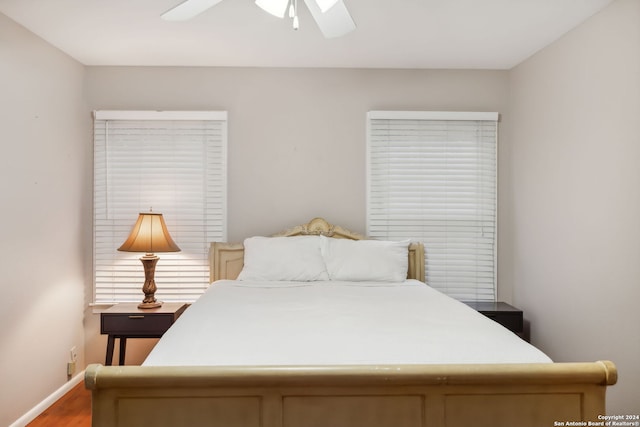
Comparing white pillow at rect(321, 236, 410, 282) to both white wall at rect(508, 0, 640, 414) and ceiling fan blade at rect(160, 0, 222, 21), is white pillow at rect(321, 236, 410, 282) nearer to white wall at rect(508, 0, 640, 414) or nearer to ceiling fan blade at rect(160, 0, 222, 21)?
white wall at rect(508, 0, 640, 414)

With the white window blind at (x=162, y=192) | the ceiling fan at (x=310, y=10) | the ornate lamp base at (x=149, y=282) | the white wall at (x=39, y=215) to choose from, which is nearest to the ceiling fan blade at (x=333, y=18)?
the ceiling fan at (x=310, y=10)

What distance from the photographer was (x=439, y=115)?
3613mm

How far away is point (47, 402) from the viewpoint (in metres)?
2.98

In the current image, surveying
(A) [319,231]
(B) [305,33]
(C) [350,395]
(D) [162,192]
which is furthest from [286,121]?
(C) [350,395]

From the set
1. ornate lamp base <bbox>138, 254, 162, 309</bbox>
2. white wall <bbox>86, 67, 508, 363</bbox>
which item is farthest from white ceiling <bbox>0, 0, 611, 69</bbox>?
Result: ornate lamp base <bbox>138, 254, 162, 309</bbox>

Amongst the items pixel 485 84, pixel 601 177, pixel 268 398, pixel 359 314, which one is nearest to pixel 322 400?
pixel 268 398

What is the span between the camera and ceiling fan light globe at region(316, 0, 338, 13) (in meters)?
1.84

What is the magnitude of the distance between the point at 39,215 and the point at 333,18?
2369mm

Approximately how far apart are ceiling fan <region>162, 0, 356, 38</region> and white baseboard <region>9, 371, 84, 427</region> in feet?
8.48

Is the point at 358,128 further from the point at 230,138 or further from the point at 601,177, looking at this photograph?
the point at 601,177

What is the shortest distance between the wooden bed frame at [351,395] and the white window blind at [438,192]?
2215mm

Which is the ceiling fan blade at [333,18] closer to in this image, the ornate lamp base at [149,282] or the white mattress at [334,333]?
the white mattress at [334,333]

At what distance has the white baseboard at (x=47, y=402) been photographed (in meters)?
2.72

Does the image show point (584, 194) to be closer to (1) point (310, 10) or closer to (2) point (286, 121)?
(1) point (310, 10)
